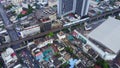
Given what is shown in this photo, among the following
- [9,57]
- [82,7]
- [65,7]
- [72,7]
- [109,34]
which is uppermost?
[82,7]

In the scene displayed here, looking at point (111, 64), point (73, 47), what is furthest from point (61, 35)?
point (111, 64)

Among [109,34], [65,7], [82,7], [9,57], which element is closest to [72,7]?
[65,7]

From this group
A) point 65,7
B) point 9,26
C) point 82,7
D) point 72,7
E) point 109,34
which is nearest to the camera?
point 109,34

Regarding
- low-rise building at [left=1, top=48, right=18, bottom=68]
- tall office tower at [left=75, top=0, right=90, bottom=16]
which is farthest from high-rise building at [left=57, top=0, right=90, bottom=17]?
low-rise building at [left=1, top=48, right=18, bottom=68]

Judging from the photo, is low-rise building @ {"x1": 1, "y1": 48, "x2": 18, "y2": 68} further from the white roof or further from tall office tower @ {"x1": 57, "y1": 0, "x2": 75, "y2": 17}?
tall office tower @ {"x1": 57, "y1": 0, "x2": 75, "y2": 17}

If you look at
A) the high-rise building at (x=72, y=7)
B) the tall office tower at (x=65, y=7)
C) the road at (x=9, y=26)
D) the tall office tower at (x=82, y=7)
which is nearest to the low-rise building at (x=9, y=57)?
the road at (x=9, y=26)

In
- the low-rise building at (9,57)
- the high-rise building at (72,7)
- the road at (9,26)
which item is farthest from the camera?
the high-rise building at (72,7)

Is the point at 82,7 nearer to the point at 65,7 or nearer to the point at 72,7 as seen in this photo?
the point at 72,7

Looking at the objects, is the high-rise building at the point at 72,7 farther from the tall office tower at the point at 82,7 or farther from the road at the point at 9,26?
the road at the point at 9,26
